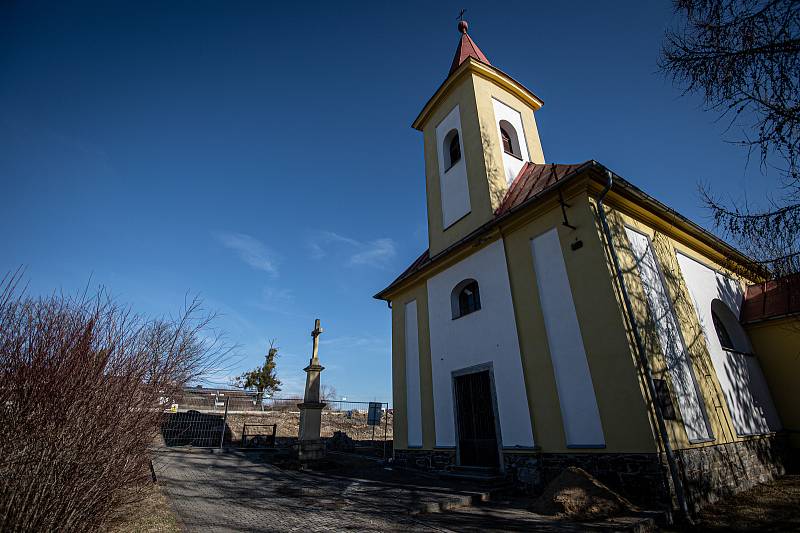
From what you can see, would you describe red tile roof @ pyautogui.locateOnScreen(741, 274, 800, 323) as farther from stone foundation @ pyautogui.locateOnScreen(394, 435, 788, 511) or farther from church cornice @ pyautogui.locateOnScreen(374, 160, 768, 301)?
stone foundation @ pyautogui.locateOnScreen(394, 435, 788, 511)

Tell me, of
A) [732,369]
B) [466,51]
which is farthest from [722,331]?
[466,51]

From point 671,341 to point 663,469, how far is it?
2919 millimetres

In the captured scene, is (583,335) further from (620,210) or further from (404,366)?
(404,366)

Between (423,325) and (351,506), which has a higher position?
(423,325)

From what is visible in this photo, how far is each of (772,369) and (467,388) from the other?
9.20 meters

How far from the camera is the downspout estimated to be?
19.1 feet

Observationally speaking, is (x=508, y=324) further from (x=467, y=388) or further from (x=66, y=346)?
(x=66, y=346)

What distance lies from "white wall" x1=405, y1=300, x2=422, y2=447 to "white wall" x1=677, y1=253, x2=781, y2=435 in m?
Answer: 7.73

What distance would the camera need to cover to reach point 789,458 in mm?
9695

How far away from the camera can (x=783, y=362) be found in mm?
10727

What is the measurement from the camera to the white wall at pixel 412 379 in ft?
37.5

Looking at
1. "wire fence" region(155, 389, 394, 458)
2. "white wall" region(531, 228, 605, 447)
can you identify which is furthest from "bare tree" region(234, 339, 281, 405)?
"white wall" region(531, 228, 605, 447)

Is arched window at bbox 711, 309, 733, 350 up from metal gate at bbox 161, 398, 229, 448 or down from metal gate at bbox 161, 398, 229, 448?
up

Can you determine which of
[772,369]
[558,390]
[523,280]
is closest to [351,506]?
[558,390]
